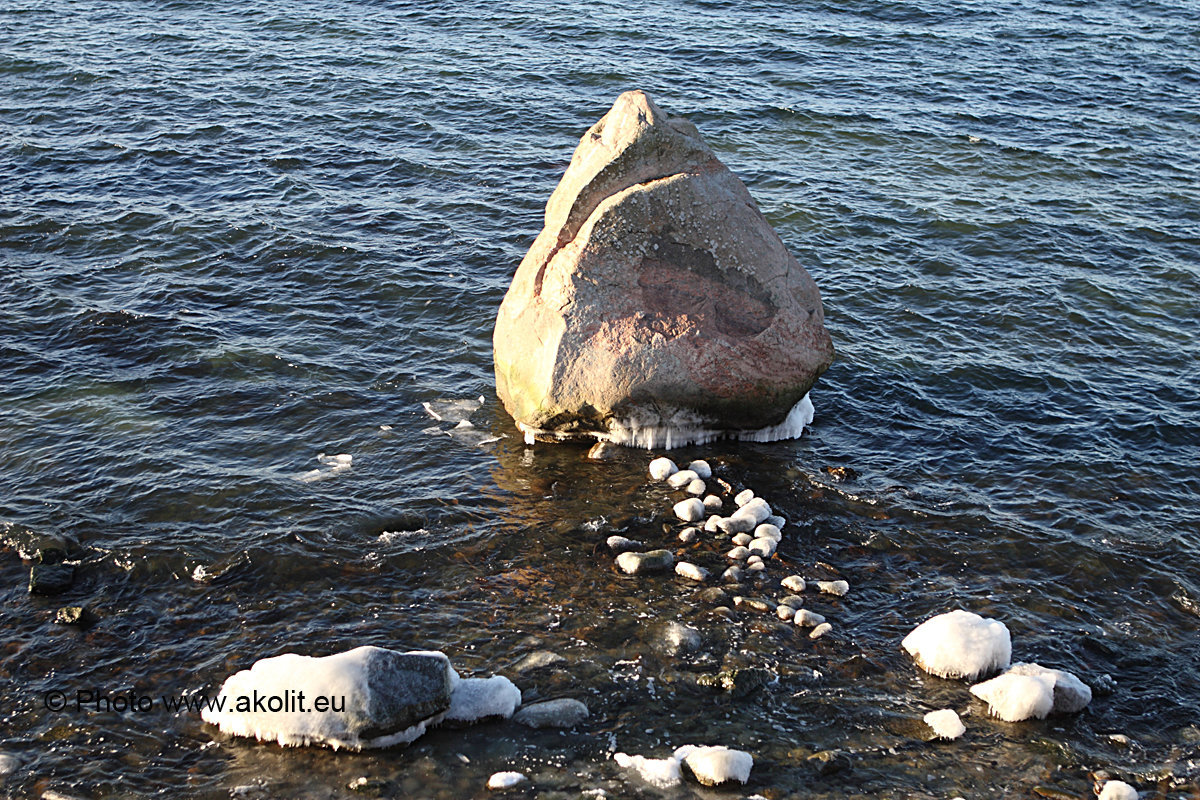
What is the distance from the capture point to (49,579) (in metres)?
11.5

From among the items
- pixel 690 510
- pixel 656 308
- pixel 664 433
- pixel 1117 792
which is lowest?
pixel 1117 792

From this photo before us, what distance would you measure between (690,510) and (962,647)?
11.7 feet

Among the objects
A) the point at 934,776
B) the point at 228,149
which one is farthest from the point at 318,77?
the point at 934,776

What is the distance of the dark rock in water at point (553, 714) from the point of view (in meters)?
9.59

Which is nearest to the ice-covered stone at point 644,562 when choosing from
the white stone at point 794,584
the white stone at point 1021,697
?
the white stone at point 794,584

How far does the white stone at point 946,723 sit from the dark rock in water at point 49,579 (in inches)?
343

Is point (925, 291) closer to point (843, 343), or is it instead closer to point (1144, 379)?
point (843, 343)

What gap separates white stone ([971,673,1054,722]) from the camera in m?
9.91

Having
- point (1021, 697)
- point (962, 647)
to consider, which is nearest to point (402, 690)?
point (962, 647)

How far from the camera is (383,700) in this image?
923 cm

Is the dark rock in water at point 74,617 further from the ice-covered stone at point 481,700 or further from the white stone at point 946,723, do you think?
the white stone at point 946,723

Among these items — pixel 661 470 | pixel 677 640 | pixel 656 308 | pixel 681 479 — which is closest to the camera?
pixel 677 640

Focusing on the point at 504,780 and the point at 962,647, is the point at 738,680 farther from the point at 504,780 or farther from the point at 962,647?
the point at 504,780

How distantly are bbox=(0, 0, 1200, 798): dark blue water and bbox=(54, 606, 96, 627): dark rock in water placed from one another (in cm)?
15
